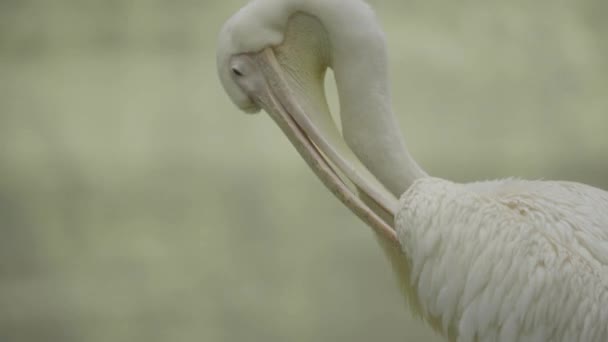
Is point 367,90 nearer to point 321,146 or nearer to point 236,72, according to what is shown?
point 321,146

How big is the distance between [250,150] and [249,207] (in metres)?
0.23

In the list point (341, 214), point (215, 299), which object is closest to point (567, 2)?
point (341, 214)

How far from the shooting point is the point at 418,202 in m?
2.01

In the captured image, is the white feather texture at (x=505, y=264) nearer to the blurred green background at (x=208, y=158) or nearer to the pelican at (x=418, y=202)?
the pelican at (x=418, y=202)

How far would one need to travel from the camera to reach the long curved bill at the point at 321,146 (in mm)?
2172

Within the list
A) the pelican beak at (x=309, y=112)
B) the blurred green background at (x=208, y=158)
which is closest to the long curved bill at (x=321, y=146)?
the pelican beak at (x=309, y=112)

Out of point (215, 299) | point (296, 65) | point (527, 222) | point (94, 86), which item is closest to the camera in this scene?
point (527, 222)

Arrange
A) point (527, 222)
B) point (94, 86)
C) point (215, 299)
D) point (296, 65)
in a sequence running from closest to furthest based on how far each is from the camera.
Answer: point (527, 222) < point (296, 65) < point (215, 299) < point (94, 86)

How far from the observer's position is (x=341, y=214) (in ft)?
11.9

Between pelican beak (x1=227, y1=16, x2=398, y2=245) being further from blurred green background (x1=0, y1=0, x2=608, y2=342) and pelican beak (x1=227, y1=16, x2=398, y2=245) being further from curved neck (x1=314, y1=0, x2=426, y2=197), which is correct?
blurred green background (x1=0, y1=0, x2=608, y2=342)

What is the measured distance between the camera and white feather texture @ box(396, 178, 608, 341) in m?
1.92

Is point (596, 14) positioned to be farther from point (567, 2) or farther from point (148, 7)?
point (148, 7)

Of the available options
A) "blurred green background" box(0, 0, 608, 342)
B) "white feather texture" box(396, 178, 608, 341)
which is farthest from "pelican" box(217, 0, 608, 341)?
"blurred green background" box(0, 0, 608, 342)

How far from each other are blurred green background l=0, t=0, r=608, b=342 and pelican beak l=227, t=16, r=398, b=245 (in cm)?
129
